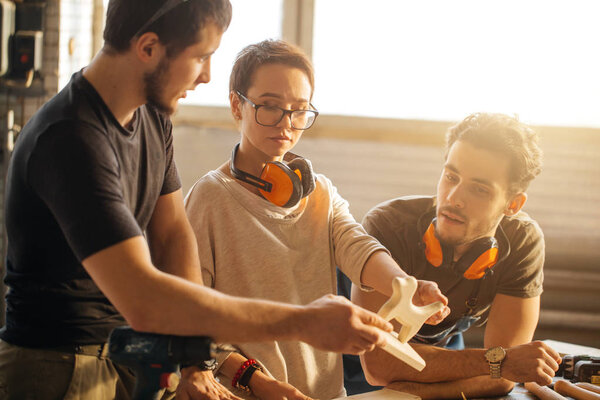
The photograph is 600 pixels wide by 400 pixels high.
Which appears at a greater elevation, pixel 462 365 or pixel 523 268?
pixel 523 268

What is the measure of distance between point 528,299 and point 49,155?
1.64 m

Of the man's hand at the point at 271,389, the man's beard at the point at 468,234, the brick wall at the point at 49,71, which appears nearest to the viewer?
the man's hand at the point at 271,389

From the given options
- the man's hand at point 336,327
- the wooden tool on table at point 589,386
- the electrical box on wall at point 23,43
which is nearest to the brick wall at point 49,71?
the electrical box on wall at point 23,43

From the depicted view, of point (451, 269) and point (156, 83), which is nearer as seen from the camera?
point (156, 83)

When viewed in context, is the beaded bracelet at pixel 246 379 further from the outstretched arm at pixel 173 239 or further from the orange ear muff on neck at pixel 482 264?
the orange ear muff on neck at pixel 482 264

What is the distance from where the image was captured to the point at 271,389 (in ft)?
5.64

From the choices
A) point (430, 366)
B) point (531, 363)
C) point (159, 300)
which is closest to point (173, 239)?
point (159, 300)

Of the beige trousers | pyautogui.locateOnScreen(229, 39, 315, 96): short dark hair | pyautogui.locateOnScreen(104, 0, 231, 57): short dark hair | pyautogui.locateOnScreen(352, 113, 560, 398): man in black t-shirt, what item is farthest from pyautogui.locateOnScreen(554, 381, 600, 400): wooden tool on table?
pyautogui.locateOnScreen(104, 0, 231, 57): short dark hair

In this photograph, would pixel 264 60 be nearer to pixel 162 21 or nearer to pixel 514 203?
pixel 162 21

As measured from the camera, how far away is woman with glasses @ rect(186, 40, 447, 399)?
5.97 feet

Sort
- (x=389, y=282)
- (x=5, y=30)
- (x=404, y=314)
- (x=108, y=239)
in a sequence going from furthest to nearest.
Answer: (x=5, y=30) < (x=389, y=282) < (x=404, y=314) < (x=108, y=239)

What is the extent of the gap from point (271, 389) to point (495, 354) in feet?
2.18

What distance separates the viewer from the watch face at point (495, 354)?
183 centimetres

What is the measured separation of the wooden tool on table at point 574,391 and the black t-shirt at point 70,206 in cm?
121
